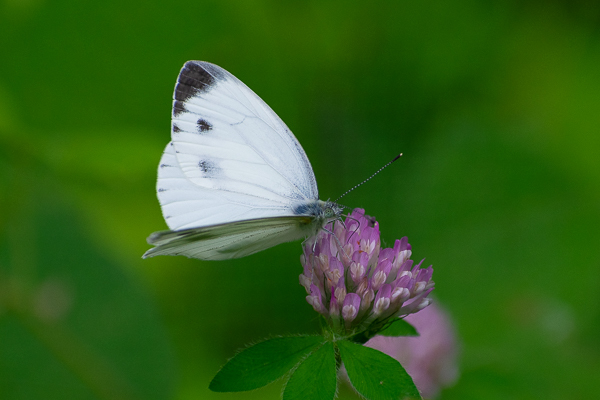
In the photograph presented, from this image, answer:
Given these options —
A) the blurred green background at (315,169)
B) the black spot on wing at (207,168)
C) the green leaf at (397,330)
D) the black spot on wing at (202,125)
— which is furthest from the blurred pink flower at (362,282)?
the blurred green background at (315,169)

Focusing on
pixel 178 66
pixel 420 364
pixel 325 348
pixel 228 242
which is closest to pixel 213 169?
pixel 228 242

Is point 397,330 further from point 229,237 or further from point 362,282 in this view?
point 229,237

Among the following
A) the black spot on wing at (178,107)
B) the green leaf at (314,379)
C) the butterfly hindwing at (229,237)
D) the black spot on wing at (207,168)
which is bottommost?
the green leaf at (314,379)

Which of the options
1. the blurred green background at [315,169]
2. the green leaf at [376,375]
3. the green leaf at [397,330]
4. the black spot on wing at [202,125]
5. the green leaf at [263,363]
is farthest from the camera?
the blurred green background at [315,169]

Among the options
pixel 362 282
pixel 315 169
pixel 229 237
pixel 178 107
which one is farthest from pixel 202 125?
pixel 315 169

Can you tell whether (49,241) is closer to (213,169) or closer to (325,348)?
(213,169)

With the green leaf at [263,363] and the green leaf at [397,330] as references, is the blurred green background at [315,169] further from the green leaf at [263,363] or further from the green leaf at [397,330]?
the green leaf at [263,363]
